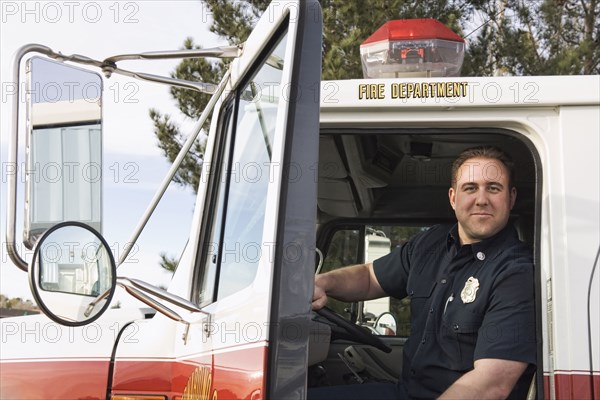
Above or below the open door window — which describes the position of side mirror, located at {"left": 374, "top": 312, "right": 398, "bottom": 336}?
below

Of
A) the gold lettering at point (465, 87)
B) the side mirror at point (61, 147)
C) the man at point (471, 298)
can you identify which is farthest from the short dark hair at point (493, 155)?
the side mirror at point (61, 147)

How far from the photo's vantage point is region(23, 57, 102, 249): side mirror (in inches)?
77.9

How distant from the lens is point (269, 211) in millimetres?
1853

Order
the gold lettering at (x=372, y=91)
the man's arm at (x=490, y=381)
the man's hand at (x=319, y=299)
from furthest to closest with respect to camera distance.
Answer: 1. the man's hand at (x=319, y=299)
2. the gold lettering at (x=372, y=91)
3. the man's arm at (x=490, y=381)

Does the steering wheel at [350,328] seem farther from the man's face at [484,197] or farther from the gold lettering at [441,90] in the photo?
the gold lettering at [441,90]

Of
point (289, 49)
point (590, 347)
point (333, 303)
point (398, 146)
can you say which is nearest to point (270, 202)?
point (289, 49)

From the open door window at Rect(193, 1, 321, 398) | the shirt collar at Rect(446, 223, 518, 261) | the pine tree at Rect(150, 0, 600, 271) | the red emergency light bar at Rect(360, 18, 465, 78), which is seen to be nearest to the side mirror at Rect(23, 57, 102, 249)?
the open door window at Rect(193, 1, 321, 398)

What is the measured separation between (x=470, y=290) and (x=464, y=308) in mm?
56

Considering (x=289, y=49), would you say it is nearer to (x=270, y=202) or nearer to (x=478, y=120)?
(x=270, y=202)

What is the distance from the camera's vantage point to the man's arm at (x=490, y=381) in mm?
2293

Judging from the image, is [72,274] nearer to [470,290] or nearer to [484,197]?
[470,290]

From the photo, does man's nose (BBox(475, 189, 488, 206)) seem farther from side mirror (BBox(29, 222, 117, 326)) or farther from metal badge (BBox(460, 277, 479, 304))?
side mirror (BBox(29, 222, 117, 326))

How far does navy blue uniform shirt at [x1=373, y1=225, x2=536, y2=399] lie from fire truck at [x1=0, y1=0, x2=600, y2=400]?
133 millimetres

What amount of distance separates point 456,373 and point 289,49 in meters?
1.21
